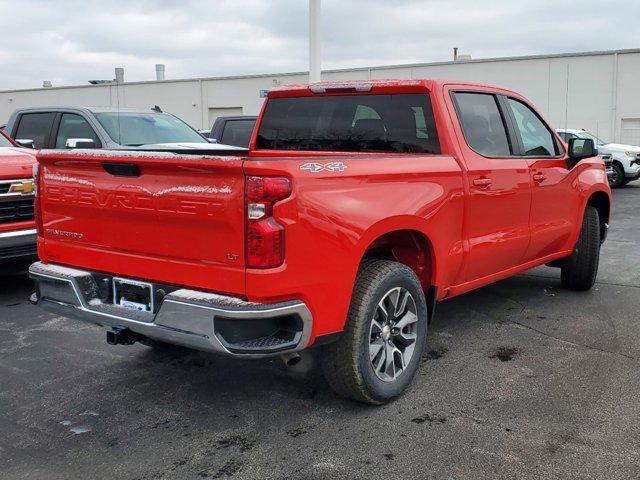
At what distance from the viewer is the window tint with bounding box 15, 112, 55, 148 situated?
927 centimetres

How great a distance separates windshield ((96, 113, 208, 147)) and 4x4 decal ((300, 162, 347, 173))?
576cm

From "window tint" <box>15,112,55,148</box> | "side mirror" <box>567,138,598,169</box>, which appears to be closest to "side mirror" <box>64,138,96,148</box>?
"window tint" <box>15,112,55,148</box>

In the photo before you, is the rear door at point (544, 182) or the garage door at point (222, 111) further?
the garage door at point (222, 111)

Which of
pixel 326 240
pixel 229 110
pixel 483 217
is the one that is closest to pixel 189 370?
pixel 326 240

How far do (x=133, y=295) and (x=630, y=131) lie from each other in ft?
91.3

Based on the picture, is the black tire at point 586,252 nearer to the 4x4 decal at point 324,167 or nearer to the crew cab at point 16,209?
the 4x4 decal at point 324,167

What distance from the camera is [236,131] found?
12.6m

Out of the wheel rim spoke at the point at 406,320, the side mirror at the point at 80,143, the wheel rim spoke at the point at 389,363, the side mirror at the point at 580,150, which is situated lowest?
the wheel rim spoke at the point at 389,363

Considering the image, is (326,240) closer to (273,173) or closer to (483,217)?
(273,173)

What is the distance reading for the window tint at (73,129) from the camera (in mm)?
8672

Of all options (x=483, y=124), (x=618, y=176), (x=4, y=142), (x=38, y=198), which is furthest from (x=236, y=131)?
(x=618, y=176)

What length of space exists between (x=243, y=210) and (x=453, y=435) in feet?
5.09

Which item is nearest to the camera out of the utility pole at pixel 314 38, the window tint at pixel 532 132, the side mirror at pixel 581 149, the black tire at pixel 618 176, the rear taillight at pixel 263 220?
the rear taillight at pixel 263 220

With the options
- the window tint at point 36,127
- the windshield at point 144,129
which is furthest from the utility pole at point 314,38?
the window tint at point 36,127
